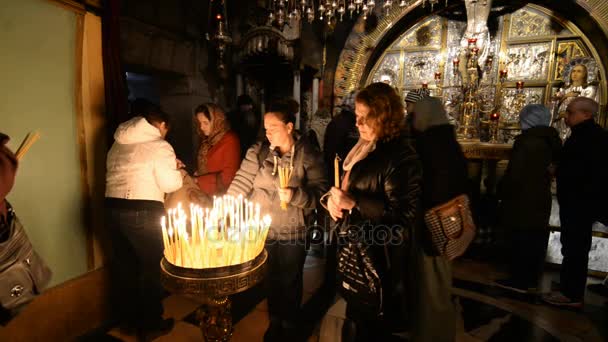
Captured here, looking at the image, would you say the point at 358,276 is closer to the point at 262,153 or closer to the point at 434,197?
the point at 434,197

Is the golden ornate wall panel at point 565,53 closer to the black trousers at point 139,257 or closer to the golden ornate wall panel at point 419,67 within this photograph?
the golden ornate wall panel at point 419,67

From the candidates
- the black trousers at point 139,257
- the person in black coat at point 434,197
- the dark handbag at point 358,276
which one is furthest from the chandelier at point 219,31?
the dark handbag at point 358,276

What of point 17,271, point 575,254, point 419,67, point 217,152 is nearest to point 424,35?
point 419,67

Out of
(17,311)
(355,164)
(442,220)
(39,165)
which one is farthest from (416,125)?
(39,165)

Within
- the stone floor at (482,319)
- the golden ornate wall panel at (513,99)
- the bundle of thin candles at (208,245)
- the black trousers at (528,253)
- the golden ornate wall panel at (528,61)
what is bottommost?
the stone floor at (482,319)

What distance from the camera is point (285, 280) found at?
A: 216cm

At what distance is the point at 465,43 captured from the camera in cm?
557

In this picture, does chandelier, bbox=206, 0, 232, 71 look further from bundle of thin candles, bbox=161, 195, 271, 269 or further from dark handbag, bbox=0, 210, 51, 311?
dark handbag, bbox=0, 210, 51, 311

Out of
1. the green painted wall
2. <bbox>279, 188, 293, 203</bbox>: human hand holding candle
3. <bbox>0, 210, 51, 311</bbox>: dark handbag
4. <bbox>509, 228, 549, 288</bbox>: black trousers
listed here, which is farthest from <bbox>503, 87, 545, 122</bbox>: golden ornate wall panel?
<bbox>0, 210, 51, 311</bbox>: dark handbag

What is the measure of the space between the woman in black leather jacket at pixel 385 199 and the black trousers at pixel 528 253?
2.13 meters

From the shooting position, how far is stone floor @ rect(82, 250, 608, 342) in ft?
8.11

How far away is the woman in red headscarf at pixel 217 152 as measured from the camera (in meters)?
2.79

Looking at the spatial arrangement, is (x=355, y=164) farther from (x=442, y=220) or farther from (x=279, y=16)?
(x=279, y=16)

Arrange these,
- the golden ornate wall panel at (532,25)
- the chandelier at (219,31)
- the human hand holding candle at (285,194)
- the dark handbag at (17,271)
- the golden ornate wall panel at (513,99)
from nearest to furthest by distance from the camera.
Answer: the dark handbag at (17,271), the human hand holding candle at (285,194), the chandelier at (219,31), the golden ornate wall panel at (532,25), the golden ornate wall panel at (513,99)
